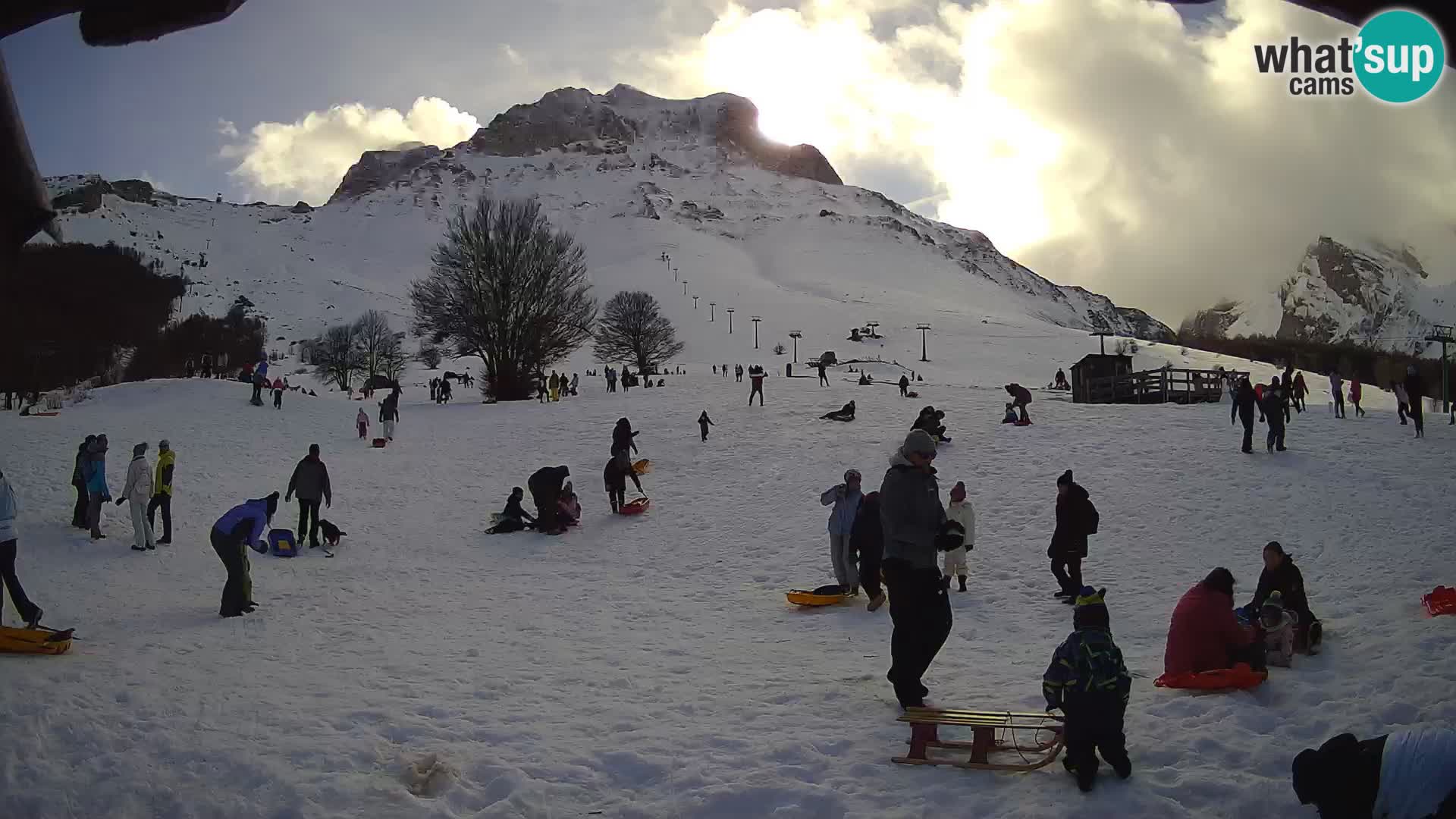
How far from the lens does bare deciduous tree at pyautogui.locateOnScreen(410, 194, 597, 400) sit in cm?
4228

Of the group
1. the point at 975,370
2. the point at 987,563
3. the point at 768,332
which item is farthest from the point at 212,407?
the point at 768,332

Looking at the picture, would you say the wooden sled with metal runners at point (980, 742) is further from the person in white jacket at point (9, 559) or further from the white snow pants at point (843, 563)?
the person in white jacket at point (9, 559)

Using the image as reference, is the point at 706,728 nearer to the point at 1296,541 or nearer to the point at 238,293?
the point at 1296,541

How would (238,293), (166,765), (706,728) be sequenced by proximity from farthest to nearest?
(238,293)
(706,728)
(166,765)

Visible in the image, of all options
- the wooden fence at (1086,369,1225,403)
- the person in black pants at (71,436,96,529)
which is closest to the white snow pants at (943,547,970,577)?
the person in black pants at (71,436,96,529)

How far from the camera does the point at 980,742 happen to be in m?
5.86

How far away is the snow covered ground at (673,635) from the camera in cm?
568

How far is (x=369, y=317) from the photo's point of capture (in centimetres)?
9788

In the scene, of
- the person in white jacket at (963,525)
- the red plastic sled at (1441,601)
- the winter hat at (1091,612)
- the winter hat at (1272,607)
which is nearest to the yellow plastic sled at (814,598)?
the person in white jacket at (963,525)

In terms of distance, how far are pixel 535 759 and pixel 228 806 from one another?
1858 millimetres

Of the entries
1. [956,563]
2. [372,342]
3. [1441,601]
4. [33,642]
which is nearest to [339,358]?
[372,342]

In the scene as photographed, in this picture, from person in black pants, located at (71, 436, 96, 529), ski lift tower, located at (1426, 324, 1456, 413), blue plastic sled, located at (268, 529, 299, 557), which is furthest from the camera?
ski lift tower, located at (1426, 324, 1456, 413)

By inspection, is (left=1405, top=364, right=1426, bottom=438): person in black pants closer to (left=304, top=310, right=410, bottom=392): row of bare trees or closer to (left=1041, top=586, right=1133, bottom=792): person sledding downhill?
(left=1041, top=586, right=1133, bottom=792): person sledding downhill

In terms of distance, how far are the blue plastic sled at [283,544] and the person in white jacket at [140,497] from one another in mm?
1904
